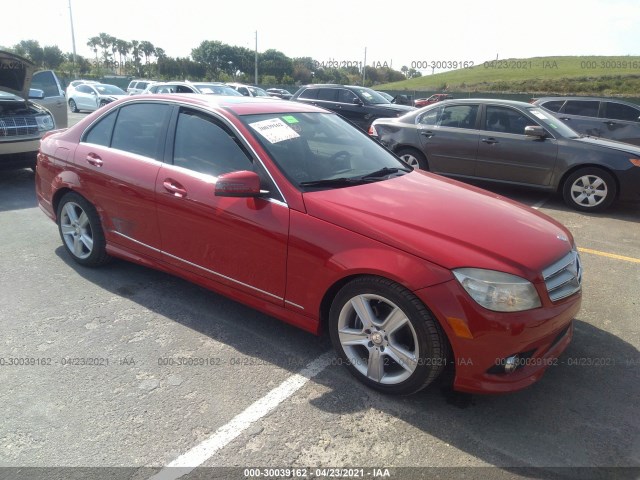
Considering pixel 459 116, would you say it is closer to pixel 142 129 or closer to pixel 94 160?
pixel 142 129

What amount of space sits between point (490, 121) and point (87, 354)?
6.73 meters

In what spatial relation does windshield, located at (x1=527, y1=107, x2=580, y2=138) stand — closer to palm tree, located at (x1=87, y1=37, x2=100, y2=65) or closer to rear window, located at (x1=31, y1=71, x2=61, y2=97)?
rear window, located at (x1=31, y1=71, x2=61, y2=97)

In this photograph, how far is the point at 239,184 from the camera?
117 inches

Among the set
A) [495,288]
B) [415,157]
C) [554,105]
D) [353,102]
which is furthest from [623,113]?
[495,288]

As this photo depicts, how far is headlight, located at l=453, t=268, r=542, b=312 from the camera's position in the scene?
245cm

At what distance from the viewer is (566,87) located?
43.4 meters

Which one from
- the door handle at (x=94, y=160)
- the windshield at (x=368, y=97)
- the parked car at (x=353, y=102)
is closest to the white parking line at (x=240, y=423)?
the door handle at (x=94, y=160)

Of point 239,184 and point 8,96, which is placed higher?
point 8,96

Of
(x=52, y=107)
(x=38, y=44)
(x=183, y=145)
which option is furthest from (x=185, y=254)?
(x=38, y=44)

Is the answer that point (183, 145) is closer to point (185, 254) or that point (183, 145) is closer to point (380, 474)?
point (185, 254)

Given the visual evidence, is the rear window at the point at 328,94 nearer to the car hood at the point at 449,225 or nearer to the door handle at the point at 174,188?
the door handle at the point at 174,188

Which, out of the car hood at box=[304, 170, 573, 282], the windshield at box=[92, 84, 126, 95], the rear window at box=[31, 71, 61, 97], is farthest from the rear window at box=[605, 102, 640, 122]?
the windshield at box=[92, 84, 126, 95]

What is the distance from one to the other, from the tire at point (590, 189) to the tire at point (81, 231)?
20.4 feet

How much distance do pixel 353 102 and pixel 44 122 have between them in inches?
352
